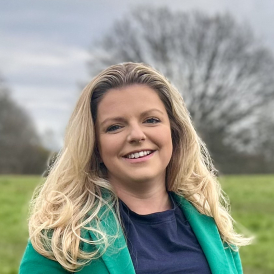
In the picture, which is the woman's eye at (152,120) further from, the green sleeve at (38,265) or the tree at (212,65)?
the tree at (212,65)

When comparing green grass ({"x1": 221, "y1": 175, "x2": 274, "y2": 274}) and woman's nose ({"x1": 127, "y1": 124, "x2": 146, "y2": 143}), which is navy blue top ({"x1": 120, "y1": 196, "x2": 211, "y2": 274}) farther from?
green grass ({"x1": 221, "y1": 175, "x2": 274, "y2": 274})

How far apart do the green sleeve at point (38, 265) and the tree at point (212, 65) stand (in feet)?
69.7

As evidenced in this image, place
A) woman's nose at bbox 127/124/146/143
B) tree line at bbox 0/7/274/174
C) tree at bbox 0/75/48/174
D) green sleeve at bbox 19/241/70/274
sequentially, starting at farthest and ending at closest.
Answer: tree at bbox 0/75/48/174 → tree line at bbox 0/7/274/174 → woman's nose at bbox 127/124/146/143 → green sleeve at bbox 19/241/70/274

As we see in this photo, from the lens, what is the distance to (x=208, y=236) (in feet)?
9.11

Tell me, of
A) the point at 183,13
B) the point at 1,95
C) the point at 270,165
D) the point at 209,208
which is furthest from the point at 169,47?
the point at 209,208

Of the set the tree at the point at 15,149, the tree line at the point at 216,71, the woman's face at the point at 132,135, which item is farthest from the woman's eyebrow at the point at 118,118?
the tree at the point at 15,149

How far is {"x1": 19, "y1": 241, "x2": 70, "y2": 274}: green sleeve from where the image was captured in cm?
248

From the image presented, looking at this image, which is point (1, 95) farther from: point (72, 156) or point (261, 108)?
point (72, 156)

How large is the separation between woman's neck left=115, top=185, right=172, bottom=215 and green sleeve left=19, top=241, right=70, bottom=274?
46 cm

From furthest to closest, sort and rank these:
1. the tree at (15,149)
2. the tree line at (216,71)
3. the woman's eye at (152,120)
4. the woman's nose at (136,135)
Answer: the tree at (15,149), the tree line at (216,71), the woman's eye at (152,120), the woman's nose at (136,135)

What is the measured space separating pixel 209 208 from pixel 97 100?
2.73 feet

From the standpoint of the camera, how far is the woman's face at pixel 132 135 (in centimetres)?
264

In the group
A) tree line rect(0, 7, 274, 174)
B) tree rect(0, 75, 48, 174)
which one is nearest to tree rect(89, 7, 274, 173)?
tree line rect(0, 7, 274, 174)

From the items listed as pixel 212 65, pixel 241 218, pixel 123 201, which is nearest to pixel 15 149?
pixel 212 65
